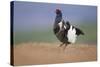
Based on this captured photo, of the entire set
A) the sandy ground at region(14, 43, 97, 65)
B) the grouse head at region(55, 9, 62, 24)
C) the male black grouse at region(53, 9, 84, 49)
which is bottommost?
the sandy ground at region(14, 43, 97, 65)

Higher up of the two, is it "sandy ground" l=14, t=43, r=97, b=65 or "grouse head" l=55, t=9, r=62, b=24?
"grouse head" l=55, t=9, r=62, b=24

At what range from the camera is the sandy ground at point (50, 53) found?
2299 mm

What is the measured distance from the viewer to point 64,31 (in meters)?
2.51

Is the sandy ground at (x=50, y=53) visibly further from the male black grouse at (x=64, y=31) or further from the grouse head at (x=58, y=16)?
the grouse head at (x=58, y=16)

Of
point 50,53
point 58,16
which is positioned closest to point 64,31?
point 58,16

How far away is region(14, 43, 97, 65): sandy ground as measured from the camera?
2299mm

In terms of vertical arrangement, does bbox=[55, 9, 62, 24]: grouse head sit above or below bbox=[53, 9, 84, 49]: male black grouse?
above

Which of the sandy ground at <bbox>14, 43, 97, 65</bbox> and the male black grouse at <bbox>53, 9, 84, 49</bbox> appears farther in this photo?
the male black grouse at <bbox>53, 9, 84, 49</bbox>

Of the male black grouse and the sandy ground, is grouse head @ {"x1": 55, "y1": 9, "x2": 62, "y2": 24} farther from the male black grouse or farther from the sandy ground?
the sandy ground

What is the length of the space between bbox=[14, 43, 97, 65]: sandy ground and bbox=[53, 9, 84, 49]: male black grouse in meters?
0.09

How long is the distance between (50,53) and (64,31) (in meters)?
0.35

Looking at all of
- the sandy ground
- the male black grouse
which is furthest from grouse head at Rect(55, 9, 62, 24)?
the sandy ground

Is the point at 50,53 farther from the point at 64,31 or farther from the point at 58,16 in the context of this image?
the point at 58,16

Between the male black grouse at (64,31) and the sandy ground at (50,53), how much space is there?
9cm
